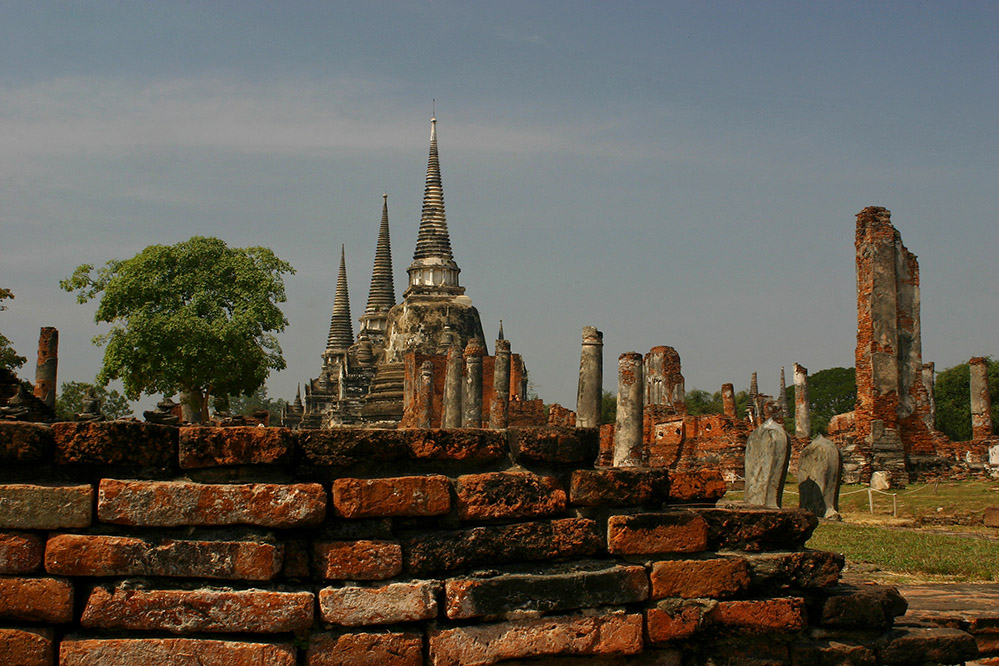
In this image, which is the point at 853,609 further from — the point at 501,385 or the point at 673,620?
the point at 501,385

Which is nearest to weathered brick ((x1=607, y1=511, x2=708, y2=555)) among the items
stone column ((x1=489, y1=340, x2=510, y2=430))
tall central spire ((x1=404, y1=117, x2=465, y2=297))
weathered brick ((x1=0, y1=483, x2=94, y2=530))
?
weathered brick ((x1=0, y1=483, x2=94, y2=530))

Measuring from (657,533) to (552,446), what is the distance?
1.55 ft

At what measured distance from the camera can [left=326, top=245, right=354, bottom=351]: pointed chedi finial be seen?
6178 centimetres

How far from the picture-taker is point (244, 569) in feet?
9.57

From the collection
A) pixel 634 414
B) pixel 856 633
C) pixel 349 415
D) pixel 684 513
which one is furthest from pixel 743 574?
pixel 349 415

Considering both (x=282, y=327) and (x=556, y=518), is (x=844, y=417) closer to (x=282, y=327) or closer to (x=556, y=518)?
(x=282, y=327)

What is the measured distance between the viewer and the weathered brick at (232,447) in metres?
3.01

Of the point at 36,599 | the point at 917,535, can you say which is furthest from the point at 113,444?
the point at 917,535

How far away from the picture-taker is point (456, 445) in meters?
3.26

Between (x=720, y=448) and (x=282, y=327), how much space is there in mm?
13176

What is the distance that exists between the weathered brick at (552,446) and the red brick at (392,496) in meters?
0.32

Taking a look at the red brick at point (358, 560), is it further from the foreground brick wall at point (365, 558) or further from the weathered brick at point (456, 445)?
the weathered brick at point (456, 445)

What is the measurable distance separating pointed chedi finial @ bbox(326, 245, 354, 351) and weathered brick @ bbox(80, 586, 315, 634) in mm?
58899

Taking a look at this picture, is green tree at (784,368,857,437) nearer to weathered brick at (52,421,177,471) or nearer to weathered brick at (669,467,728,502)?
weathered brick at (669,467,728,502)
